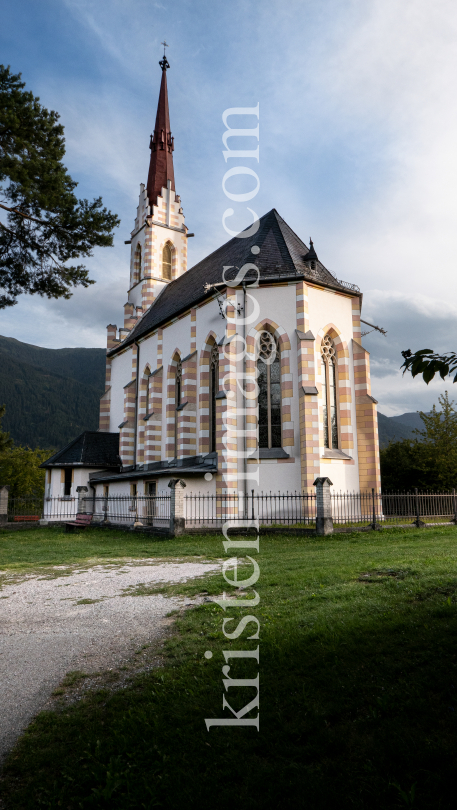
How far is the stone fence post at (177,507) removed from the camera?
16.9 m

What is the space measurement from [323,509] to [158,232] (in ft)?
85.8

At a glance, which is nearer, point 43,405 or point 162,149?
point 162,149

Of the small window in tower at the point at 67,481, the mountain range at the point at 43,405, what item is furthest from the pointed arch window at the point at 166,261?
the mountain range at the point at 43,405

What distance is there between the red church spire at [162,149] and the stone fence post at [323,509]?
93.3 ft

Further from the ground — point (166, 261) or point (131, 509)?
point (166, 261)

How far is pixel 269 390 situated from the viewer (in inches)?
784

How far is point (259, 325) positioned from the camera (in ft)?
66.0

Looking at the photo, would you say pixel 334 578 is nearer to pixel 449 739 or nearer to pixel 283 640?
pixel 283 640

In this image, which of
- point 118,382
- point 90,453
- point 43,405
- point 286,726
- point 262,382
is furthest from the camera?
point 43,405

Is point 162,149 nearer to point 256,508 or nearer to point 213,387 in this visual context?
point 213,387

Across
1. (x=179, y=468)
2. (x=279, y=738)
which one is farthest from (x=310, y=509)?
(x=279, y=738)

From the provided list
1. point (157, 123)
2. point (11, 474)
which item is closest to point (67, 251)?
point (157, 123)

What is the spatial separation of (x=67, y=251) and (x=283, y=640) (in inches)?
453

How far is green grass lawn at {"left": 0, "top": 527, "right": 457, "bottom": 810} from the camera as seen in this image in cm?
309
